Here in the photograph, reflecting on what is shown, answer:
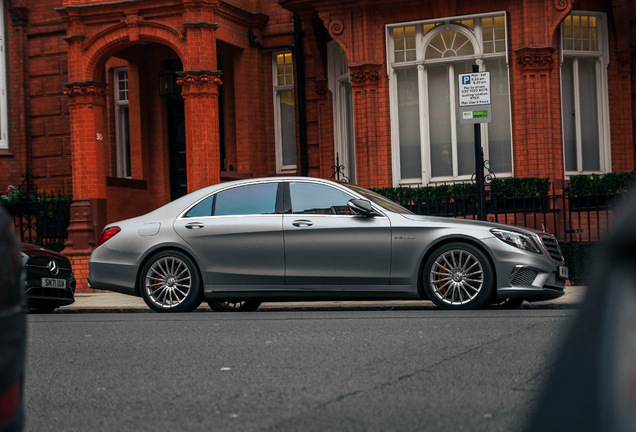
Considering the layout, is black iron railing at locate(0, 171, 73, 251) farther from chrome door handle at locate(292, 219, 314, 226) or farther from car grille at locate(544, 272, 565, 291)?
car grille at locate(544, 272, 565, 291)

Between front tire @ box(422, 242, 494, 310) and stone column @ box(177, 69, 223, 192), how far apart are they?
781 centimetres

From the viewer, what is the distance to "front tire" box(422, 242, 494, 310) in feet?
29.2

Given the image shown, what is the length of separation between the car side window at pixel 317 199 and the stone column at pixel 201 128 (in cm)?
649

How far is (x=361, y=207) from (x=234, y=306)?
2.47 metres

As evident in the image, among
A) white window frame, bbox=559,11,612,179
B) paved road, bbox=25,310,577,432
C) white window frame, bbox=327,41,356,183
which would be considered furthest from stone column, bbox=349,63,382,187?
paved road, bbox=25,310,577,432

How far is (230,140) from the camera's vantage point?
731 inches

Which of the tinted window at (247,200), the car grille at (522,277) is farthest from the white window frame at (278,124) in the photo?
the car grille at (522,277)

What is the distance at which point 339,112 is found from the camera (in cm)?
1711

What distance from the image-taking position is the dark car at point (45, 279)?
10.5m

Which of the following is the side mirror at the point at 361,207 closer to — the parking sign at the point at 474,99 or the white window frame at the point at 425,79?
the parking sign at the point at 474,99

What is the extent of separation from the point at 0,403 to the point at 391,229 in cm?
719

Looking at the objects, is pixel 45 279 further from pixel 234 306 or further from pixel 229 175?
pixel 229 175

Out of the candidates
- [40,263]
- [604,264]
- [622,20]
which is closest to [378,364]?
[604,264]

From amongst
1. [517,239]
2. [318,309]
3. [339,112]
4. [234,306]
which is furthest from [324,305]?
[339,112]
